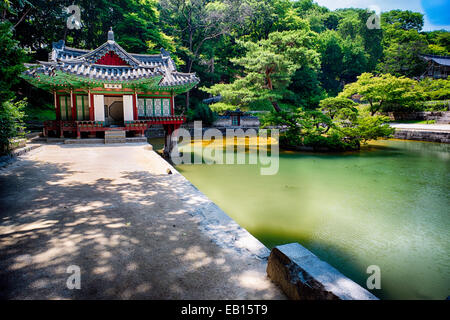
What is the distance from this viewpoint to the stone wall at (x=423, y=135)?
1710cm

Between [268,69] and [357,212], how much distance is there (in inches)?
652

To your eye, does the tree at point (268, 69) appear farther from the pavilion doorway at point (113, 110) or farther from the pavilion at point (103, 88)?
the pavilion doorway at point (113, 110)

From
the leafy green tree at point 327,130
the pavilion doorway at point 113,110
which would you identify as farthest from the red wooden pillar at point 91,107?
the leafy green tree at point 327,130

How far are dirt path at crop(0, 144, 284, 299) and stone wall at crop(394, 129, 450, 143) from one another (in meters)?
18.9

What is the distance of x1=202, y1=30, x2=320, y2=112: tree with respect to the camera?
19.0 meters

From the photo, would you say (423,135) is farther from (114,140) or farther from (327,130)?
(114,140)

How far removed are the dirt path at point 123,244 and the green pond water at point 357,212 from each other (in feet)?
5.47

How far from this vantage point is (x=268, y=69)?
20.4m

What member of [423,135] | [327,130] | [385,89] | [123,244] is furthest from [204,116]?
[123,244]

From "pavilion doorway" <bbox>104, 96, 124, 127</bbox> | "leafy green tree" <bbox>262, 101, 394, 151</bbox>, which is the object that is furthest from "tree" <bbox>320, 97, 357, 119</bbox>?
"pavilion doorway" <bbox>104, 96, 124, 127</bbox>

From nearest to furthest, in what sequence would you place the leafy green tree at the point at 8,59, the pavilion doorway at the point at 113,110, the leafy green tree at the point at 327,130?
1. the leafy green tree at the point at 8,59
2. the leafy green tree at the point at 327,130
3. the pavilion doorway at the point at 113,110
